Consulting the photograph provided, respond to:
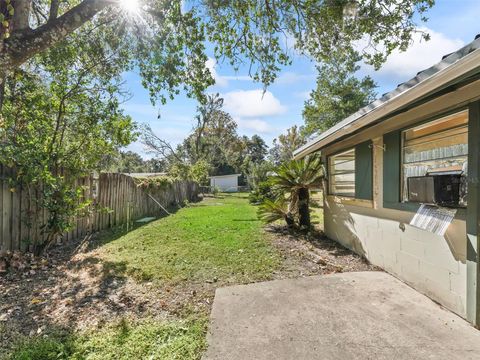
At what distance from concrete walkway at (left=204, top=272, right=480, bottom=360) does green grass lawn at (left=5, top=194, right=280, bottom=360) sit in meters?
0.37

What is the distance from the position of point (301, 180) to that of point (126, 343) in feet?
18.8

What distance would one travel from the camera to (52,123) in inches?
235

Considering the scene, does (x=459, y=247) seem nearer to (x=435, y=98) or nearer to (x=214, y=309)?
(x=435, y=98)

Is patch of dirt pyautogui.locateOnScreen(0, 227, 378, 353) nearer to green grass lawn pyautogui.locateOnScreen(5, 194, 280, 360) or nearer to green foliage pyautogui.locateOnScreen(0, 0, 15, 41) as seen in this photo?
green grass lawn pyautogui.locateOnScreen(5, 194, 280, 360)

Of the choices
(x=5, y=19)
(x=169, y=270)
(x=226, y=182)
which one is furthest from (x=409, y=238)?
(x=226, y=182)

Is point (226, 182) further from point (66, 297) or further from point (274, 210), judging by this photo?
point (66, 297)

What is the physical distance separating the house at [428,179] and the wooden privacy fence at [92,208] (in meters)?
5.93

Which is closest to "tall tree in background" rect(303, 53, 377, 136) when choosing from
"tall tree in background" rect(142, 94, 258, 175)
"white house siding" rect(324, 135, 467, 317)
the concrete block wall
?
"tall tree in background" rect(142, 94, 258, 175)

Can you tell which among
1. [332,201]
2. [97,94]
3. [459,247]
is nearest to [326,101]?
[332,201]

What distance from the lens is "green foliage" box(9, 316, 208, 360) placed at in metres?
2.44

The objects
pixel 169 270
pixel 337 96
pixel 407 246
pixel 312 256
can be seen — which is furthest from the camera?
pixel 337 96

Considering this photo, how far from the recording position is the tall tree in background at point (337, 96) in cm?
2098

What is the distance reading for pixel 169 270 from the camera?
466 cm

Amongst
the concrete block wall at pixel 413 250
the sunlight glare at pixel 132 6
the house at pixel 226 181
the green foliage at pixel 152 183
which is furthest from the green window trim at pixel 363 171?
the house at pixel 226 181
